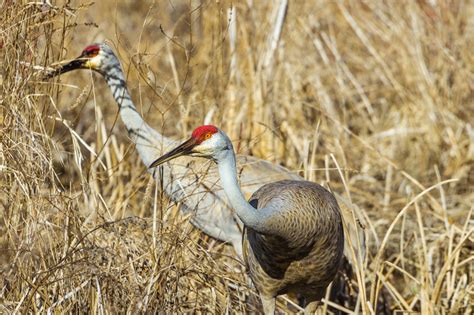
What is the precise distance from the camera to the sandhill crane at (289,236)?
137 inches

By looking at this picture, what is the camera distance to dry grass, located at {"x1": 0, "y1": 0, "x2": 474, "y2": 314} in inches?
138

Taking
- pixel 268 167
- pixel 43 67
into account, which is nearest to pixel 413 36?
pixel 268 167

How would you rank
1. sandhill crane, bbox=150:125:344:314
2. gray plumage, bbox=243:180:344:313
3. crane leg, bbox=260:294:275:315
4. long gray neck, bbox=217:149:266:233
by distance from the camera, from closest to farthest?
long gray neck, bbox=217:149:266:233, sandhill crane, bbox=150:125:344:314, gray plumage, bbox=243:180:344:313, crane leg, bbox=260:294:275:315

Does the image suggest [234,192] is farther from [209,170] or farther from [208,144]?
[209,170]

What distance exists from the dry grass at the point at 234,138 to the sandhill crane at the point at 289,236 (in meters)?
0.15

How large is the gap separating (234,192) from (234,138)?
2.36 meters

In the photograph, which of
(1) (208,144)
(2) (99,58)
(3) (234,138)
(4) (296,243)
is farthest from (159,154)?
(1) (208,144)

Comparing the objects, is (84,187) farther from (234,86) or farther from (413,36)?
(413,36)

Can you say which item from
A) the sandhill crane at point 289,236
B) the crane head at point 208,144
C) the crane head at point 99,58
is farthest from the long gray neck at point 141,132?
the crane head at point 208,144

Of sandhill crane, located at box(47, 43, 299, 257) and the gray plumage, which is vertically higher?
sandhill crane, located at box(47, 43, 299, 257)

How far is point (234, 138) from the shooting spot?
5586 mm

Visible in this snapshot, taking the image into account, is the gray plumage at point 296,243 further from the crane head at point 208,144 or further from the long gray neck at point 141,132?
the long gray neck at point 141,132

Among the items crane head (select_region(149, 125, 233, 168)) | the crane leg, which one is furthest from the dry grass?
crane head (select_region(149, 125, 233, 168))

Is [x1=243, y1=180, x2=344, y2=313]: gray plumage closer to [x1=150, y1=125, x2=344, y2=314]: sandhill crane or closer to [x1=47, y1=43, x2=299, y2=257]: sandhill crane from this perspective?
[x1=150, y1=125, x2=344, y2=314]: sandhill crane
